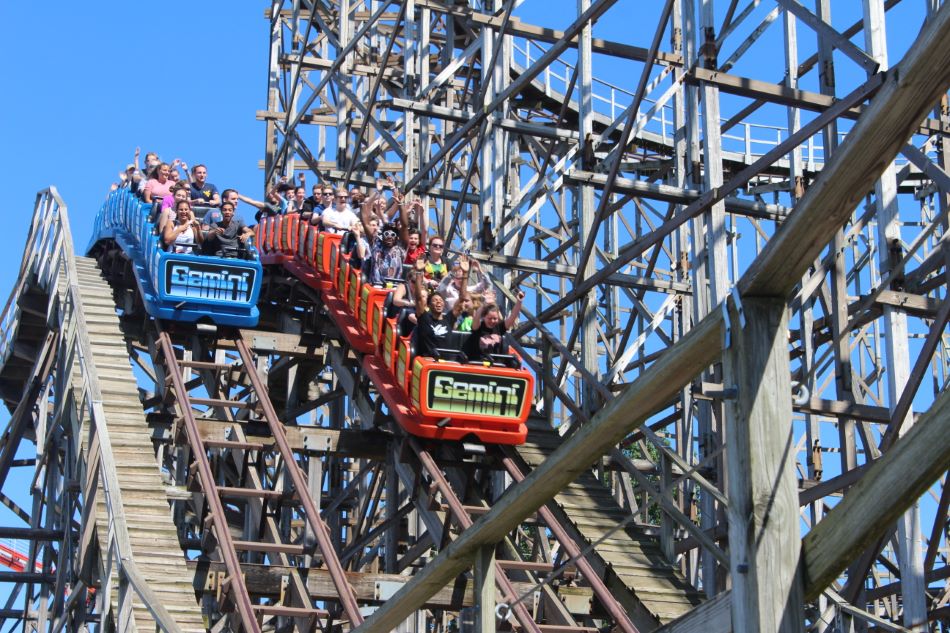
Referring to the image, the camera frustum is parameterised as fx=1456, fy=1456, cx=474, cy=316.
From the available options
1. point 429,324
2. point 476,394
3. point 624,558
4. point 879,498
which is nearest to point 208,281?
point 429,324

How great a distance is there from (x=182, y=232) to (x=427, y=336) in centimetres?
385

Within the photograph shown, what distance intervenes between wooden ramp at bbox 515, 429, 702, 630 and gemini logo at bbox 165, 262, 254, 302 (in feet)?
11.0

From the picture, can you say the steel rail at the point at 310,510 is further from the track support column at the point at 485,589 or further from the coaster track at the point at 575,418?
the track support column at the point at 485,589

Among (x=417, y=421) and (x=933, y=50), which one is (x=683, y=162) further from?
(x=933, y=50)

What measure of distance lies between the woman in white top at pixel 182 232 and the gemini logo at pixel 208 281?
553mm

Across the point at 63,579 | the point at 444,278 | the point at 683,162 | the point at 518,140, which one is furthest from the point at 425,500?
the point at 518,140

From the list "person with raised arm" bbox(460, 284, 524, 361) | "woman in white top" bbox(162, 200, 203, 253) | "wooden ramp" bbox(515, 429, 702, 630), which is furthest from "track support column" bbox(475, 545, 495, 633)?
"woman in white top" bbox(162, 200, 203, 253)

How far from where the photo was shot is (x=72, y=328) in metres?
13.4

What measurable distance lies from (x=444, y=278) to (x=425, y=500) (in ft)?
6.52

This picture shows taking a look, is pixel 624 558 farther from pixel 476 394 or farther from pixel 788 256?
pixel 788 256

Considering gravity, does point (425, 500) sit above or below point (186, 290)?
below

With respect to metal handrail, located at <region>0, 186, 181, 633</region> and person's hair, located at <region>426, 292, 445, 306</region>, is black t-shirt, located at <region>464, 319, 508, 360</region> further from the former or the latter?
metal handrail, located at <region>0, 186, 181, 633</region>

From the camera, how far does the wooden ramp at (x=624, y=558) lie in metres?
10.9

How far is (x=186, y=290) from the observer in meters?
14.0
